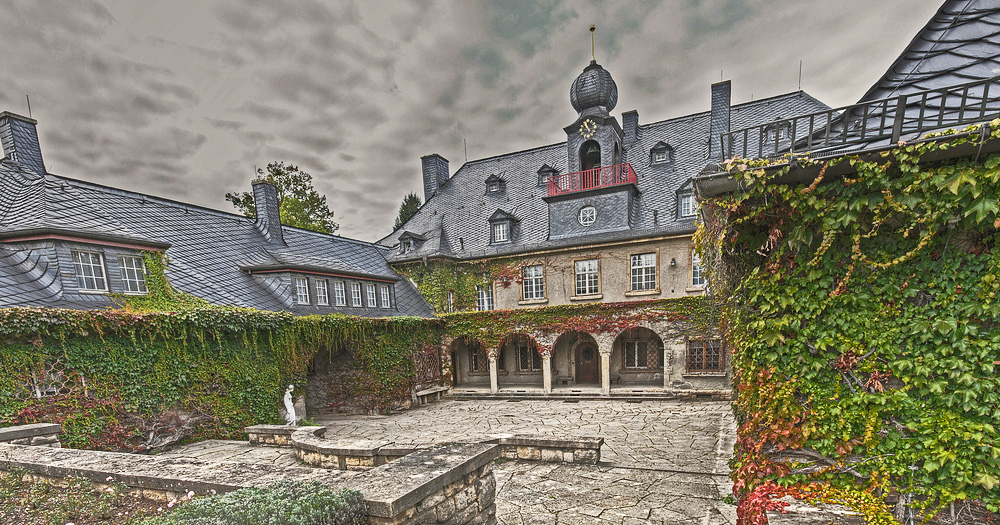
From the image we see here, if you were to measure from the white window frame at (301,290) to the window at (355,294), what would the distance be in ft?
6.46

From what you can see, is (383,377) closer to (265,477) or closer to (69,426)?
(69,426)

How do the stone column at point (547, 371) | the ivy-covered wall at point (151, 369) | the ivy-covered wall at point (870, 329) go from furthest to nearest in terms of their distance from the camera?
1. the stone column at point (547, 371)
2. the ivy-covered wall at point (151, 369)
3. the ivy-covered wall at point (870, 329)

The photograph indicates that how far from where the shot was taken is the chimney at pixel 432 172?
21.5 m

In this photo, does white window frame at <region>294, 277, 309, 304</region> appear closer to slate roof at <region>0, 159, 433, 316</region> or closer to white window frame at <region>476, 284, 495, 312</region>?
slate roof at <region>0, 159, 433, 316</region>

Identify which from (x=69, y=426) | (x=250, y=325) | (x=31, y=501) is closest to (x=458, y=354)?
(x=250, y=325)

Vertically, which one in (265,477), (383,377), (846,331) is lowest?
(383,377)

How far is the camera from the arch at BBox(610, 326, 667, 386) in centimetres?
1555

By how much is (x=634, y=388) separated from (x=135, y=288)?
15.4m

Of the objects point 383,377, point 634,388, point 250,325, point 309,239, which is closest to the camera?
point 250,325

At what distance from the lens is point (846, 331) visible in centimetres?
340

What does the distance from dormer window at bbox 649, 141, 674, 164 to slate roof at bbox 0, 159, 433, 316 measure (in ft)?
40.0

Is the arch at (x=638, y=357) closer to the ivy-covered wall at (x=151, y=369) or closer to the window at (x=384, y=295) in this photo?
the window at (x=384, y=295)

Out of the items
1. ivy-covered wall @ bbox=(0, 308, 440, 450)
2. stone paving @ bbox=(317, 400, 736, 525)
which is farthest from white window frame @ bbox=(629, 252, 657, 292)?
ivy-covered wall @ bbox=(0, 308, 440, 450)

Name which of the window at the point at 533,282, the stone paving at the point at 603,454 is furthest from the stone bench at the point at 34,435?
the window at the point at 533,282
